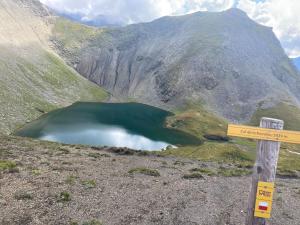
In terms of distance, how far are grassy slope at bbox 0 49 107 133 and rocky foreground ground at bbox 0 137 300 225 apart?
61.2 m

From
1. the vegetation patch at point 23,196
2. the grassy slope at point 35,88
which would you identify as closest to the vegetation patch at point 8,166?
the vegetation patch at point 23,196

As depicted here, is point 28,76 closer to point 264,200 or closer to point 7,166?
point 7,166

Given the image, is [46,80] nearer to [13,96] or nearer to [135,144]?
[13,96]

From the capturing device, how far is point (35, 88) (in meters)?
132

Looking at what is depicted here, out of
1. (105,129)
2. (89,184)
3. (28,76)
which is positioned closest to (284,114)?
(105,129)

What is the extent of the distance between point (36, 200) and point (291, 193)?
83.6 feet

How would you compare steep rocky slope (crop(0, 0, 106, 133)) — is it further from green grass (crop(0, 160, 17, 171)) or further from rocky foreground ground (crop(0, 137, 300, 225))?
rocky foreground ground (crop(0, 137, 300, 225))

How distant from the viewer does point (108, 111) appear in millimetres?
141500

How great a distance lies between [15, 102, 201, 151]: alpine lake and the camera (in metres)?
84.9

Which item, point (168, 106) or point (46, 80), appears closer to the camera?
point (46, 80)

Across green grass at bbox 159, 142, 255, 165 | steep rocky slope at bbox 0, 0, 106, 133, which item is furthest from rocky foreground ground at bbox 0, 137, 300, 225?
steep rocky slope at bbox 0, 0, 106, 133

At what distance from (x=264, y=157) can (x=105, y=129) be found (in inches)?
3590

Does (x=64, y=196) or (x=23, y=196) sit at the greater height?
(x=64, y=196)

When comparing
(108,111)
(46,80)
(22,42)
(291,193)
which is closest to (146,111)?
(108,111)
